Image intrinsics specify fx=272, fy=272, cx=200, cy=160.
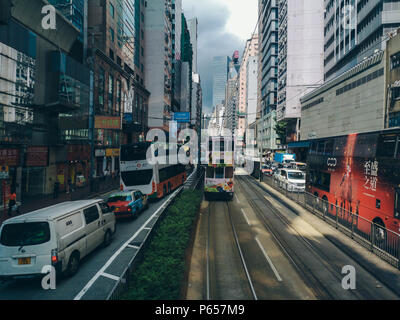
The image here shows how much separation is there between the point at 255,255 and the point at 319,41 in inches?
2632

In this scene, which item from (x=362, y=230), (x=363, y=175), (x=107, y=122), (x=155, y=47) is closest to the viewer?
(x=362, y=230)

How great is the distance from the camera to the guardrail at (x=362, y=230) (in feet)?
33.6

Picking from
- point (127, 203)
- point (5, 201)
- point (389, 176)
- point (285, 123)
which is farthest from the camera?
point (285, 123)

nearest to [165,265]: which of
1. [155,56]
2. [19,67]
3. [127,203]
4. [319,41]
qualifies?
[127,203]

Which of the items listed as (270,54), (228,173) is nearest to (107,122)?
(228,173)

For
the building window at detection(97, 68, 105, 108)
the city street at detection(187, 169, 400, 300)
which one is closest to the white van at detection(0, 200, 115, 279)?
the city street at detection(187, 169, 400, 300)

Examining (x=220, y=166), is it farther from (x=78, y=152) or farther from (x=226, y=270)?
(x=78, y=152)

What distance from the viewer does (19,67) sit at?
2148 centimetres

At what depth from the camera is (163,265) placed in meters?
8.40

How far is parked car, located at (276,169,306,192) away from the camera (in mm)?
26516

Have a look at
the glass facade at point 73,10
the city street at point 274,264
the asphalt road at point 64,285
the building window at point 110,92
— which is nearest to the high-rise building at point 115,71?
the building window at point 110,92

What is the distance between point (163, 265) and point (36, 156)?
19322 millimetres

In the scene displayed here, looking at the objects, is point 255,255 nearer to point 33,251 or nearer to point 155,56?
point 33,251
